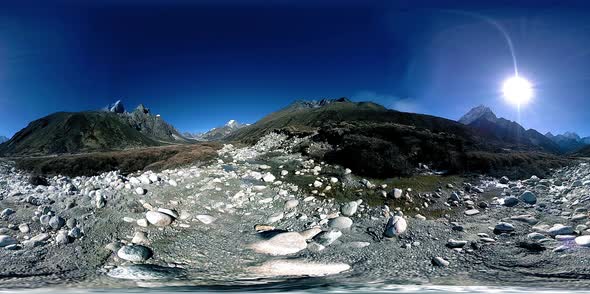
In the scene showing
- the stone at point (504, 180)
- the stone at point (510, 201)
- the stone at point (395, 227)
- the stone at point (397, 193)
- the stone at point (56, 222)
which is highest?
the stone at point (504, 180)

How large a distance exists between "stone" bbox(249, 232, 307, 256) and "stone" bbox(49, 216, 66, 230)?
449 cm

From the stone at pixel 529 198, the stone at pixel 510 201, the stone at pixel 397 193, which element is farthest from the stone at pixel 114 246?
the stone at pixel 529 198

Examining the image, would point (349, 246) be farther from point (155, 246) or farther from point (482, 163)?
point (482, 163)

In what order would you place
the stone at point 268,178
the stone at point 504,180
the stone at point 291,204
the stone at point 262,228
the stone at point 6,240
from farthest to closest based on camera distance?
the stone at point 504,180
the stone at point 268,178
the stone at point 291,204
the stone at point 262,228
the stone at point 6,240

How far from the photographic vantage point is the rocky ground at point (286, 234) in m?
5.78

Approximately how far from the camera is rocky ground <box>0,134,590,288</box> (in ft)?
19.0

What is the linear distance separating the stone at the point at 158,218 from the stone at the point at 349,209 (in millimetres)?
4918

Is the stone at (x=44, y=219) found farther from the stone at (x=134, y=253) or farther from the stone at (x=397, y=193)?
the stone at (x=397, y=193)

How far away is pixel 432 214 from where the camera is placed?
33.7 ft

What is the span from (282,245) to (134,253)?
118 inches

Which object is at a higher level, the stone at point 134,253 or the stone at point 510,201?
the stone at point 510,201

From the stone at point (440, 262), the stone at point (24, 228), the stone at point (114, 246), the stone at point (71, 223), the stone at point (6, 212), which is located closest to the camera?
the stone at point (440, 262)

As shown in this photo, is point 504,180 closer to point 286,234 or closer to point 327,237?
point 327,237

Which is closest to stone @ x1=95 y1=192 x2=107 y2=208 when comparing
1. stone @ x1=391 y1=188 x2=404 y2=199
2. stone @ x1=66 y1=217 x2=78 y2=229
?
stone @ x1=66 y1=217 x2=78 y2=229
